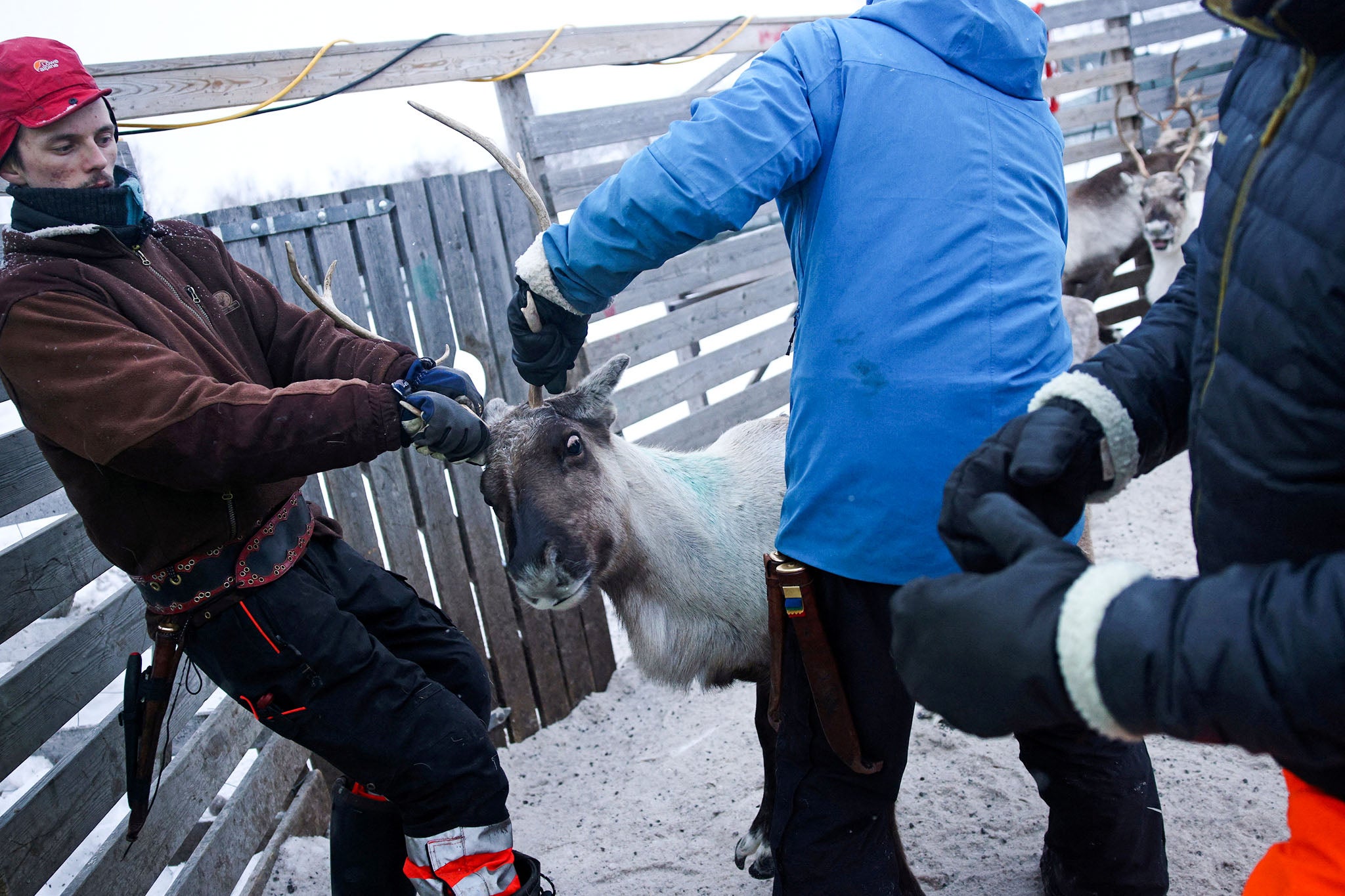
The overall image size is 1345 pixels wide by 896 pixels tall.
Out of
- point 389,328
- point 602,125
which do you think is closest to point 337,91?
point 389,328

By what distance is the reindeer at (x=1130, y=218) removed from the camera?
7227mm

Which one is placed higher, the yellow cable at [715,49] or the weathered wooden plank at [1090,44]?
the yellow cable at [715,49]

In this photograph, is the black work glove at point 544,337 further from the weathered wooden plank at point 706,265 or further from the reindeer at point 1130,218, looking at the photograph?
the reindeer at point 1130,218

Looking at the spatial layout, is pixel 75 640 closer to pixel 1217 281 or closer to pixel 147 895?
pixel 147 895

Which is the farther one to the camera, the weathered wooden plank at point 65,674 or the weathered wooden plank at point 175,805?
the weathered wooden plank at point 175,805

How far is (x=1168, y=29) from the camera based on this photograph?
8.27 m

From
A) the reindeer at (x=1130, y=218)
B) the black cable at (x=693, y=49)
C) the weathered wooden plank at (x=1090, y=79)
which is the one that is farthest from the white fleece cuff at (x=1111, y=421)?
the weathered wooden plank at (x=1090, y=79)

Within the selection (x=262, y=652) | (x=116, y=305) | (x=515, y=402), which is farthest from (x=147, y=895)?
(x=515, y=402)

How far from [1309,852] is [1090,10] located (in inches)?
332

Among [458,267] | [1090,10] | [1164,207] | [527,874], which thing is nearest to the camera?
[527,874]

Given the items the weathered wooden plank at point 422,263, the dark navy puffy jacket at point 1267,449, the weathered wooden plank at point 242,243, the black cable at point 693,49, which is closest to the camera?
the dark navy puffy jacket at point 1267,449

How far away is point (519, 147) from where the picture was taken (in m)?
4.48

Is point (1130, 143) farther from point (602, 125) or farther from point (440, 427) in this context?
point (440, 427)

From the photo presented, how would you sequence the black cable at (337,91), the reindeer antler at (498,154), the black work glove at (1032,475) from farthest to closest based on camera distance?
the black cable at (337,91)
the reindeer antler at (498,154)
the black work glove at (1032,475)
